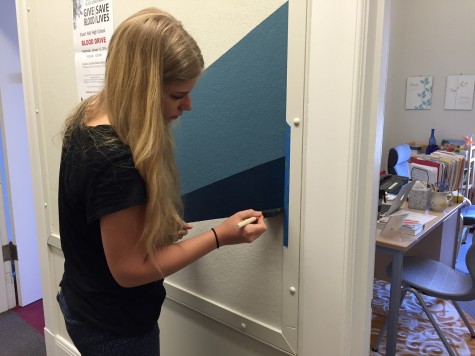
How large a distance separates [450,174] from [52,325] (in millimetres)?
2693

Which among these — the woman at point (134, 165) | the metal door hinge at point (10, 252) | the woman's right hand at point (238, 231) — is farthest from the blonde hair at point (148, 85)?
the metal door hinge at point (10, 252)

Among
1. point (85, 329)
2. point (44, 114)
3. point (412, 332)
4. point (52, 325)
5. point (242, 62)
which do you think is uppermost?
point (242, 62)

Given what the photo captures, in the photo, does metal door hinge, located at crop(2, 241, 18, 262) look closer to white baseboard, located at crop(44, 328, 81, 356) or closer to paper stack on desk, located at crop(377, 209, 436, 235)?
white baseboard, located at crop(44, 328, 81, 356)

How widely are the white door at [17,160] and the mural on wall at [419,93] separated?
4075mm

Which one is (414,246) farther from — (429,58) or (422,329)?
(429,58)

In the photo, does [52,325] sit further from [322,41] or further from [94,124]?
[322,41]

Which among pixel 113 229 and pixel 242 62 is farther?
pixel 242 62

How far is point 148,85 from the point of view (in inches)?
32.3

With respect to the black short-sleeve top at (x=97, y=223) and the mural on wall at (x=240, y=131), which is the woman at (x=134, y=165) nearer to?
the black short-sleeve top at (x=97, y=223)

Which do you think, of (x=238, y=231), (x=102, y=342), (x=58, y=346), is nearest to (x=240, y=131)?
(x=238, y=231)

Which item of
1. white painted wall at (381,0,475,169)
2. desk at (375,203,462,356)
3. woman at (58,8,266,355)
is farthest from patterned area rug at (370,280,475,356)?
white painted wall at (381,0,475,169)

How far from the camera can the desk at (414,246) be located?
197cm

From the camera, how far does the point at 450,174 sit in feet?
9.32

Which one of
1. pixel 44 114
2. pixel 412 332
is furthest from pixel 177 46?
pixel 412 332
